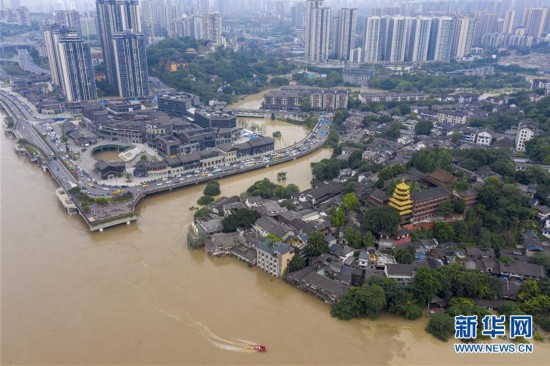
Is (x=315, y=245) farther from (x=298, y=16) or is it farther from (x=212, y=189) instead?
(x=298, y=16)

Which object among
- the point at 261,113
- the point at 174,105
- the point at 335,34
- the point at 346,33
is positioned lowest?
the point at 261,113

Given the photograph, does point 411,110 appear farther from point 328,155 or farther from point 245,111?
point 245,111

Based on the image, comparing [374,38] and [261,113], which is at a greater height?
[374,38]

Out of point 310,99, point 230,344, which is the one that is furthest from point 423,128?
point 230,344

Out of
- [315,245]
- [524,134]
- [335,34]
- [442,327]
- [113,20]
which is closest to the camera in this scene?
[442,327]

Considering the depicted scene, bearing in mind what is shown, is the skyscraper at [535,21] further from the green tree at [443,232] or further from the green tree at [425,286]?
the green tree at [425,286]

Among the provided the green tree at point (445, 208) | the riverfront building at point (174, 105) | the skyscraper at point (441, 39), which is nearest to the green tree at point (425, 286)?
the green tree at point (445, 208)

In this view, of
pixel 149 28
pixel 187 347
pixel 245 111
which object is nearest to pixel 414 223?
pixel 187 347

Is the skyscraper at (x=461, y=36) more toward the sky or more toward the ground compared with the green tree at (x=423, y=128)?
more toward the sky
